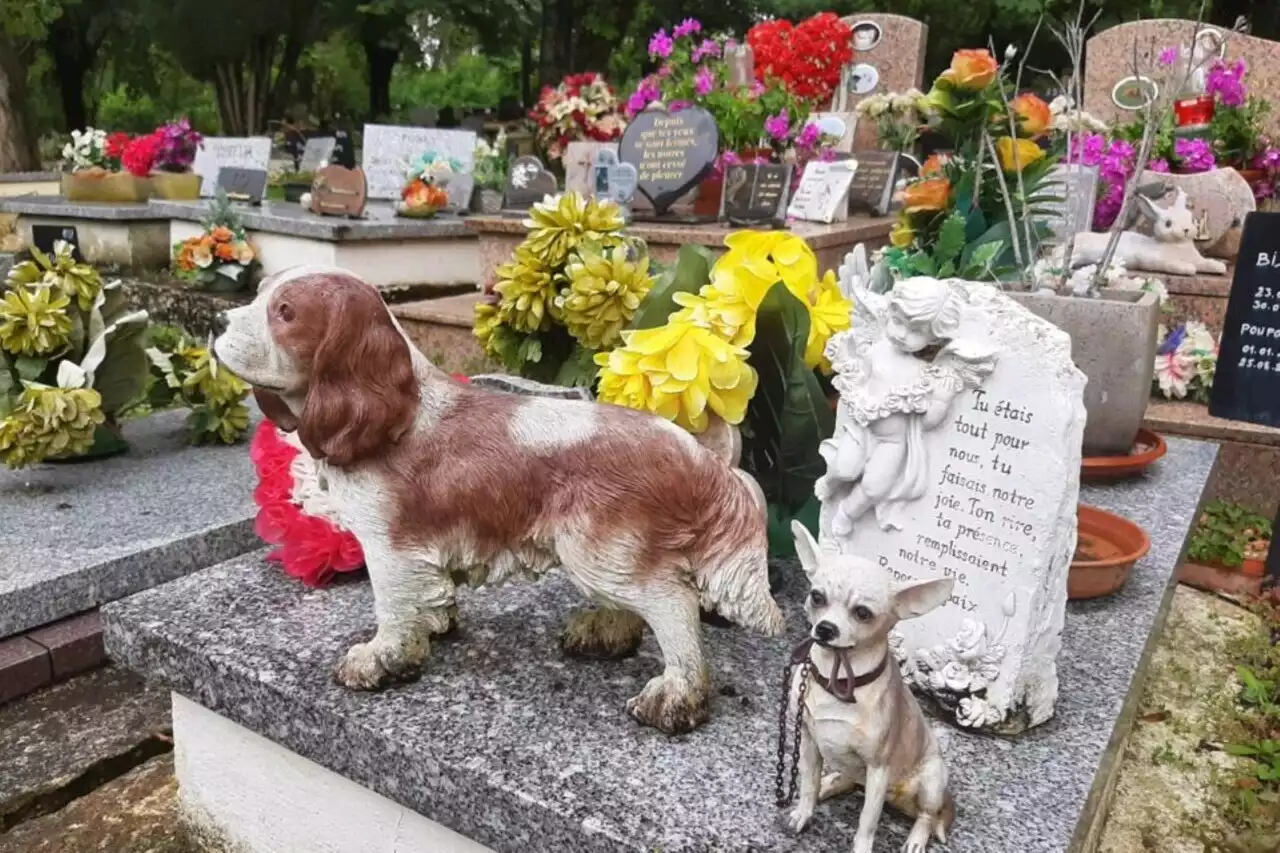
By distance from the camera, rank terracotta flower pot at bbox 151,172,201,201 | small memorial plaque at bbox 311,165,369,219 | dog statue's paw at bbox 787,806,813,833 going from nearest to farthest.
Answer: dog statue's paw at bbox 787,806,813,833 < small memorial plaque at bbox 311,165,369,219 < terracotta flower pot at bbox 151,172,201,201

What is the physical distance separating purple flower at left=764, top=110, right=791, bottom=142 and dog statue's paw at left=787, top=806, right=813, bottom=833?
18.1ft

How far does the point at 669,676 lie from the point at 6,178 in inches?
456

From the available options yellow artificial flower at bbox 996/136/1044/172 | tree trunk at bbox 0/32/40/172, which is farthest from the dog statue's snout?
tree trunk at bbox 0/32/40/172

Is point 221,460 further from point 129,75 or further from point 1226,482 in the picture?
point 129,75

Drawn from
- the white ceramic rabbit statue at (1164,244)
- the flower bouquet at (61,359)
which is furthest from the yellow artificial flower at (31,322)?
the white ceramic rabbit statue at (1164,244)

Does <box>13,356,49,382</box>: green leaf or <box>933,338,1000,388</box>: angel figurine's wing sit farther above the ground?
<box>933,338,1000,388</box>: angel figurine's wing

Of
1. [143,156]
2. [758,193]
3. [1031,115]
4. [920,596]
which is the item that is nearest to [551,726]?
[920,596]

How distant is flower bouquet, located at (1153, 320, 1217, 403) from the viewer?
13.7 ft

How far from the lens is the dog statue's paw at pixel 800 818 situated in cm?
136

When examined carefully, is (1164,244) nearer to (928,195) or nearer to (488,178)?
(928,195)

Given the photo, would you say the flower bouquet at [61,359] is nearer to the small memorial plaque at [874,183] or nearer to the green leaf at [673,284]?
→ the green leaf at [673,284]

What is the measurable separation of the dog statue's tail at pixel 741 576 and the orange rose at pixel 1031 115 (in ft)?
7.42

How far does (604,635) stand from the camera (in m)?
1.80

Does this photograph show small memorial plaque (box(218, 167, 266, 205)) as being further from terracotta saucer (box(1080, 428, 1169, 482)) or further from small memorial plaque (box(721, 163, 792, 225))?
terracotta saucer (box(1080, 428, 1169, 482))
